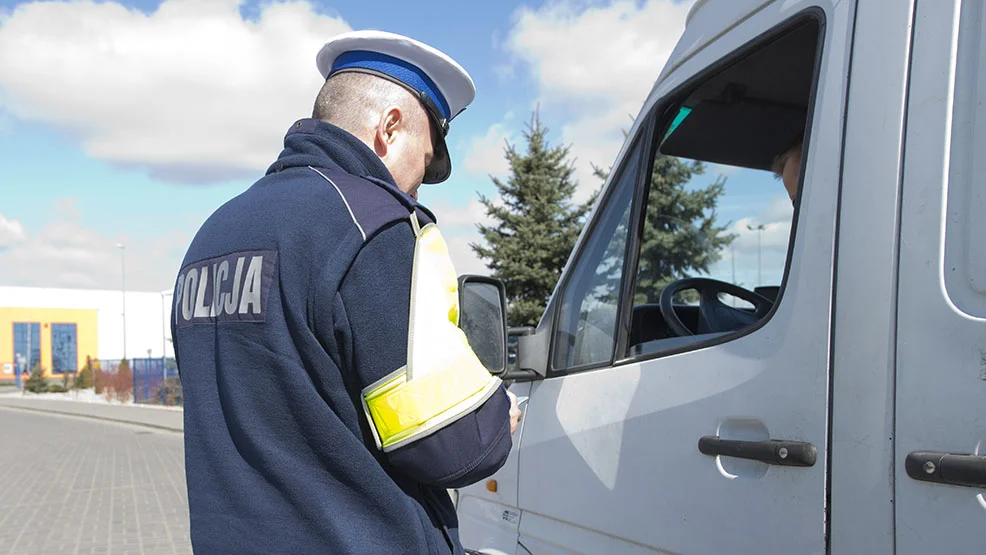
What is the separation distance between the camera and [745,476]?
5.31 ft

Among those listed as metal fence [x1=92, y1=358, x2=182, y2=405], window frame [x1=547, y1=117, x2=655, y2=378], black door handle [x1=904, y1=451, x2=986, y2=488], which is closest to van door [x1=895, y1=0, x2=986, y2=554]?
black door handle [x1=904, y1=451, x2=986, y2=488]

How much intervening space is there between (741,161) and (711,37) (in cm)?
81

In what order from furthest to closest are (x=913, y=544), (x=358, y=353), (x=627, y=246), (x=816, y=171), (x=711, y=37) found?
(x=627, y=246), (x=711, y=37), (x=816, y=171), (x=358, y=353), (x=913, y=544)

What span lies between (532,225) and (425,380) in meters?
18.0

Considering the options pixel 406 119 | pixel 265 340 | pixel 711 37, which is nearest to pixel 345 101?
pixel 406 119

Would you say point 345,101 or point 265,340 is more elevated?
point 345,101

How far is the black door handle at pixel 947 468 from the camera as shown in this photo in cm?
122

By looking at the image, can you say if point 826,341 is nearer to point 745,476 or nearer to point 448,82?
point 745,476

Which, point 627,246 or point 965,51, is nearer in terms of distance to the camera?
point 965,51

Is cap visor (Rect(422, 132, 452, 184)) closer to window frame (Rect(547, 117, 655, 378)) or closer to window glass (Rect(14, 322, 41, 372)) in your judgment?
window frame (Rect(547, 117, 655, 378))

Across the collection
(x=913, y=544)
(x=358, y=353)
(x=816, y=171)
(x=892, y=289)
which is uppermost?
(x=816, y=171)

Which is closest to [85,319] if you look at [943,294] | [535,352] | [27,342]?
[27,342]

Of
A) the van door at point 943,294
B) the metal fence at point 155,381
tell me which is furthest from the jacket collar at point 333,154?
the metal fence at point 155,381

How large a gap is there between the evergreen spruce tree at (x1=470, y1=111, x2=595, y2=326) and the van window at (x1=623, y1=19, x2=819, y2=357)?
1605 cm
